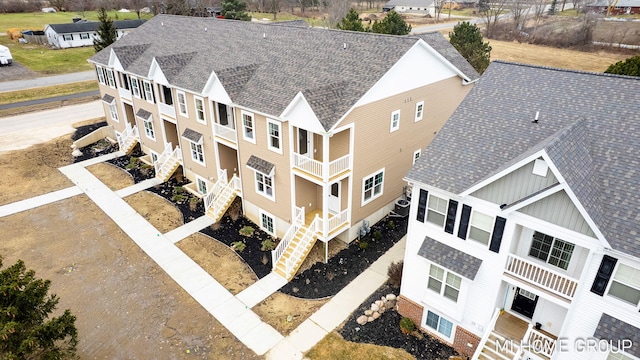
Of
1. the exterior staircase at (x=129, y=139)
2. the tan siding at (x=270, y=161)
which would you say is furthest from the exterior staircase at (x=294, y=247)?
the exterior staircase at (x=129, y=139)

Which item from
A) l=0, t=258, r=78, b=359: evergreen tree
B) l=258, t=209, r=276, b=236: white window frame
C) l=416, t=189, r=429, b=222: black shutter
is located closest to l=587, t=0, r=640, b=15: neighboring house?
l=258, t=209, r=276, b=236: white window frame

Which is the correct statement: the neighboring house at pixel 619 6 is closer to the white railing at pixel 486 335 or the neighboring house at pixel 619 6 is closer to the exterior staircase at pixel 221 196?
the exterior staircase at pixel 221 196

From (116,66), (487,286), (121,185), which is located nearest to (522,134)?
(487,286)

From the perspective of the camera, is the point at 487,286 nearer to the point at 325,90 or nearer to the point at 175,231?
the point at 325,90

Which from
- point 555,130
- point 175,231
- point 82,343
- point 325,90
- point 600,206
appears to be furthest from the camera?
point 175,231

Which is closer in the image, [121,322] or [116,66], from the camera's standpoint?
[121,322]

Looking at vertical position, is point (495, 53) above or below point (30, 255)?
above

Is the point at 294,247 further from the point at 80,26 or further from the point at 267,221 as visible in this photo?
the point at 80,26
